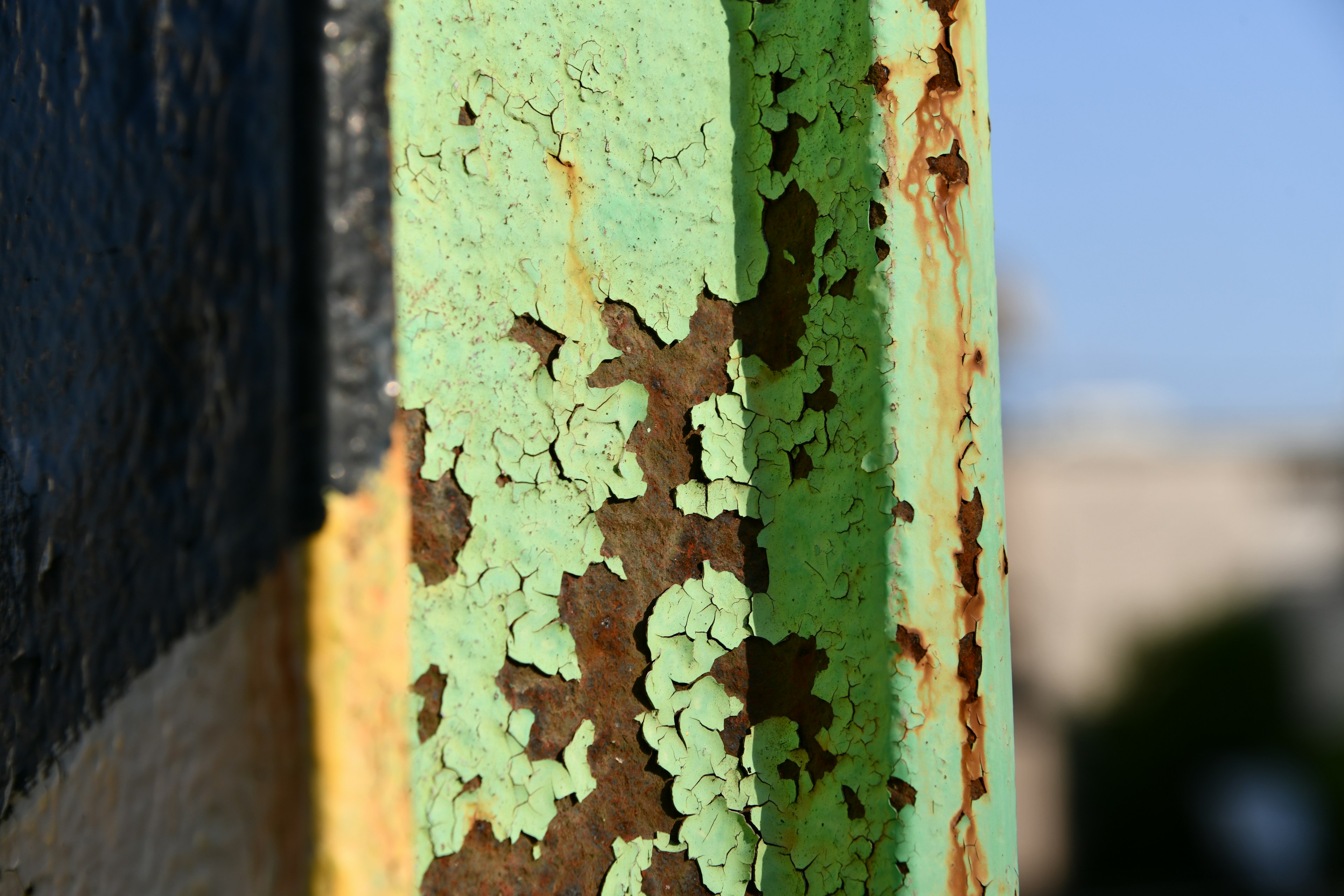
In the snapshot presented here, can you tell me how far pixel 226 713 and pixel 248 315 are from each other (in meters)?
0.18

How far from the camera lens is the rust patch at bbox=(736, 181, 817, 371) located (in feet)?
2.62

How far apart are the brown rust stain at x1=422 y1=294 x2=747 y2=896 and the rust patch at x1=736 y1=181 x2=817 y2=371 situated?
21mm

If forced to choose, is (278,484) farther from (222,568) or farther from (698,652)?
(698,652)

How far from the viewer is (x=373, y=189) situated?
511mm

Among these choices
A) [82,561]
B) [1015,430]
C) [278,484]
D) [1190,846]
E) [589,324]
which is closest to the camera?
[278,484]

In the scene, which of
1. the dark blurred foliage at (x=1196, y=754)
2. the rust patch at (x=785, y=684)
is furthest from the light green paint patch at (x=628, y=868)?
the dark blurred foliage at (x=1196, y=754)

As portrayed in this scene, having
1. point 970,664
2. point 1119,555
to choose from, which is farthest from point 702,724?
point 1119,555

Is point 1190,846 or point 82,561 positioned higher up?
point 82,561

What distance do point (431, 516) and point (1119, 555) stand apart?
1363cm

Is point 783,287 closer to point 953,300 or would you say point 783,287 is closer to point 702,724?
point 953,300

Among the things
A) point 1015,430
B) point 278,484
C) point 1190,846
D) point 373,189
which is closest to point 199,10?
point 373,189

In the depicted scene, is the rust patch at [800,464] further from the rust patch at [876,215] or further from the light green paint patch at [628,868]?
the light green paint patch at [628,868]

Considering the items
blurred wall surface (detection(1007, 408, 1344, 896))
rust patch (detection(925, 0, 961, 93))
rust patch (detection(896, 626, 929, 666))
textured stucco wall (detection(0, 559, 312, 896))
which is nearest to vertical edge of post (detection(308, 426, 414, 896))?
textured stucco wall (detection(0, 559, 312, 896))

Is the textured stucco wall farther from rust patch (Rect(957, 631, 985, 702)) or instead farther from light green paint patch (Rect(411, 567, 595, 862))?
rust patch (Rect(957, 631, 985, 702))
